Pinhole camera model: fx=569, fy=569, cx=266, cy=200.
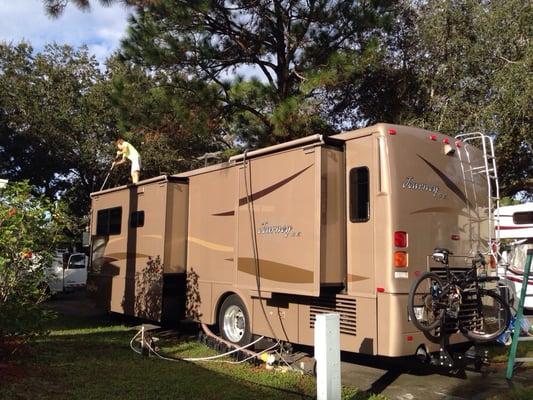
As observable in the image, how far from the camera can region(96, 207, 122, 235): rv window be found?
1189cm

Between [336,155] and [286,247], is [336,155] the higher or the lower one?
the higher one

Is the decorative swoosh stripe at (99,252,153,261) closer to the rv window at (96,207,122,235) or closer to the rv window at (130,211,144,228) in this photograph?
the rv window at (96,207,122,235)

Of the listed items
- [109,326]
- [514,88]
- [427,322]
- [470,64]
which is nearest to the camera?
[427,322]

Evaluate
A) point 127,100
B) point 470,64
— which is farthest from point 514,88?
point 127,100

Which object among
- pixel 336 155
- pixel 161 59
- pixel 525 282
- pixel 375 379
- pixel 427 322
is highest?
pixel 161 59

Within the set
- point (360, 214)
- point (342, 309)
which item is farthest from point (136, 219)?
point (360, 214)

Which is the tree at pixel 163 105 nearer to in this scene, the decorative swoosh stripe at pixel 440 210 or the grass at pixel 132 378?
the grass at pixel 132 378

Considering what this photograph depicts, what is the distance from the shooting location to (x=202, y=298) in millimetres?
9516

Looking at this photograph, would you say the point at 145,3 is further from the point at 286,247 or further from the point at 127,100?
the point at 127,100

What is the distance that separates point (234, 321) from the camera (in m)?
8.89

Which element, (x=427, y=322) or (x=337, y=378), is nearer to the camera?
(x=337, y=378)

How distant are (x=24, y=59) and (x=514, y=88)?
21.2 m

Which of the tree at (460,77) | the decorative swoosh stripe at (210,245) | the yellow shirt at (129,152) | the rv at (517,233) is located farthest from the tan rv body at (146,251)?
the tree at (460,77)

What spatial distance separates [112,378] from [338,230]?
3226 millimetres
